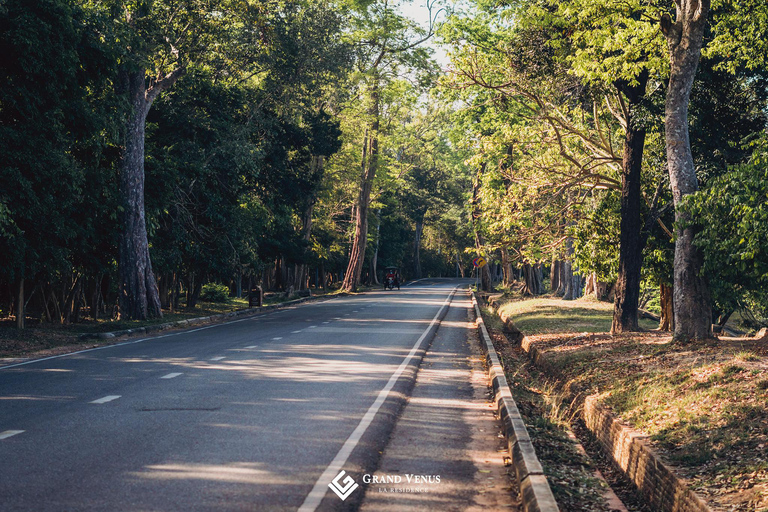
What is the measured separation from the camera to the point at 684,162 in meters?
13.7

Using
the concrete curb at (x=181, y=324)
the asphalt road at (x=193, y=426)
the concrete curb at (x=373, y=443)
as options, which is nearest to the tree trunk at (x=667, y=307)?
the asphalt road at (x=193, y=426)

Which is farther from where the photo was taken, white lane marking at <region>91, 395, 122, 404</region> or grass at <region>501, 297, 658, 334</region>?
grass at <region>501, 297, 658, 334</region>

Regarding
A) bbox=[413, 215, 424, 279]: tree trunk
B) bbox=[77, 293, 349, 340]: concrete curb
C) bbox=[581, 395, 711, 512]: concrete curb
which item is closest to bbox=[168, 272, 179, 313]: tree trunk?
bbox=[77, 293, 349, 340]: concrete curb

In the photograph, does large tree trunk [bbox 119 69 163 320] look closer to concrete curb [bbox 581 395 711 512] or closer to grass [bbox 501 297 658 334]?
grass [bbox 501 297 658 334]

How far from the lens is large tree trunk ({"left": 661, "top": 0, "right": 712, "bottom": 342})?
13281 mm

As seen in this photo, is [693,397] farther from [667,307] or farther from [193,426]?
[667,307]

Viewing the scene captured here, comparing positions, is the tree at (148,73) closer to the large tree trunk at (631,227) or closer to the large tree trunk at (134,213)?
the large tree trunk at (134,213)

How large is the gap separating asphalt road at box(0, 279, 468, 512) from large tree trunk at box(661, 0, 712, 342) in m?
5.12

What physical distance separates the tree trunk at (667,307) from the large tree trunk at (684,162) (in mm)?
4227

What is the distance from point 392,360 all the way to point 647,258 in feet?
22.2

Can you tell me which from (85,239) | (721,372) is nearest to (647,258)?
(721,372)

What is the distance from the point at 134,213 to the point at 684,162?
657 inches

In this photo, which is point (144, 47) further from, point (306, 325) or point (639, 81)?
point (639, 81)

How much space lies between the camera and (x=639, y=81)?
16625 mm
